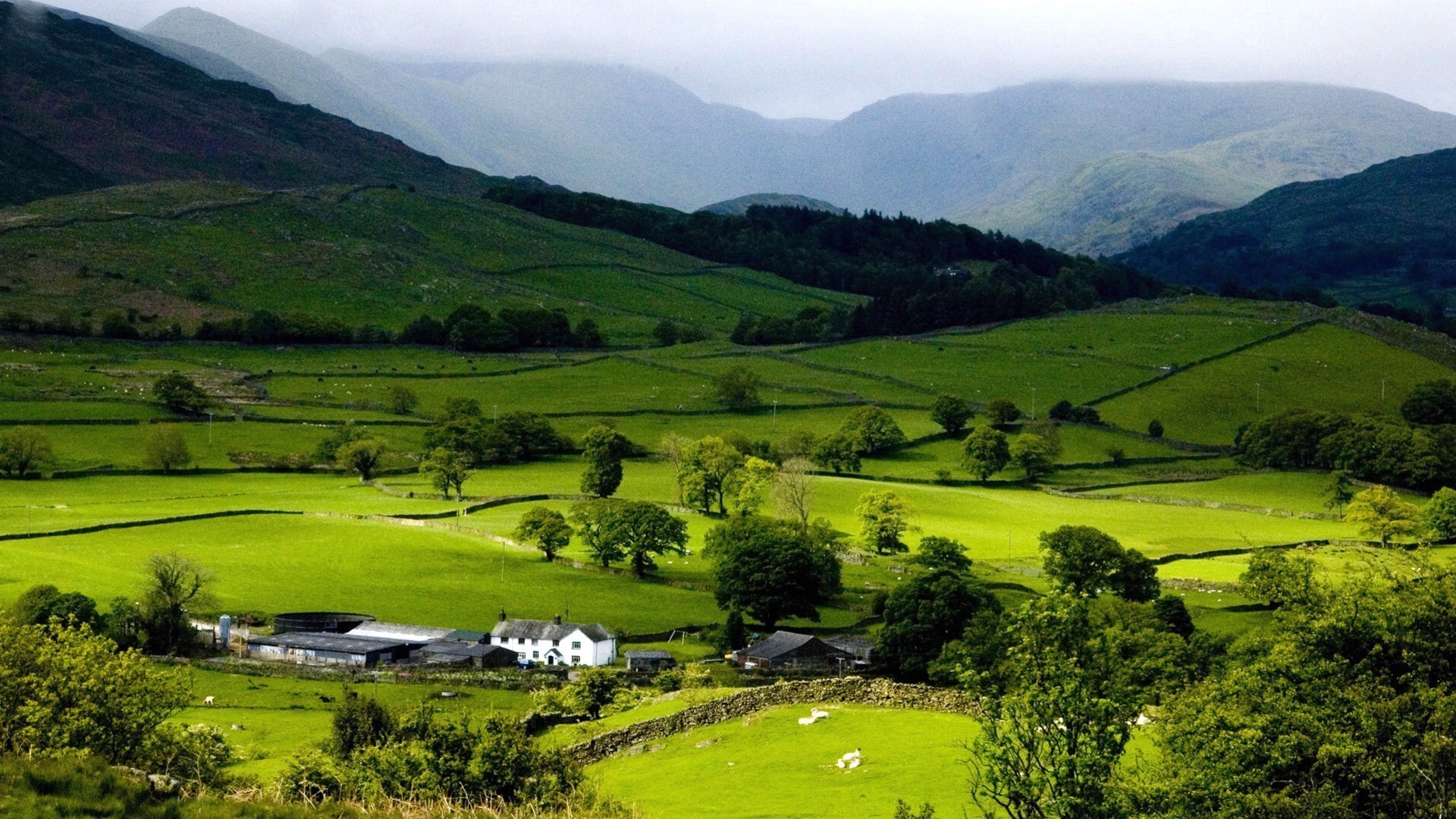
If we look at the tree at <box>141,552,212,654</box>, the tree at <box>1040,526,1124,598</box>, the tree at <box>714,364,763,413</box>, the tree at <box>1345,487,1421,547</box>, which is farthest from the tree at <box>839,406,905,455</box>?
the tree at <box>141,552,212,654</box>

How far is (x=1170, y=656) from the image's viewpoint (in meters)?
Result: 46.8

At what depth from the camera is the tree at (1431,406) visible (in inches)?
5359

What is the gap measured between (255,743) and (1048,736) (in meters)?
31.8

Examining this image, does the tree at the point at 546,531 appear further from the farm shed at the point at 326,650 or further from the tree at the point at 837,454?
the tree at the point at 837,454

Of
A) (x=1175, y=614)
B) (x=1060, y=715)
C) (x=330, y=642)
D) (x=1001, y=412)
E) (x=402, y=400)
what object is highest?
(x=1060, y=715)

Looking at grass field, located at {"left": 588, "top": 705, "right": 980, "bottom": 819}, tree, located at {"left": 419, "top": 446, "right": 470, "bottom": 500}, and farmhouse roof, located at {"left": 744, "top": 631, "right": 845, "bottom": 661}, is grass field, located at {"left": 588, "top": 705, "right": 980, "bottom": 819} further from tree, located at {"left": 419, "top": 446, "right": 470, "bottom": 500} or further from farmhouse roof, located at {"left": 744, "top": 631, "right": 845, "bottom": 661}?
tree, located at {"left": 419, "top": 446, "right": 470, "bottom": 500}

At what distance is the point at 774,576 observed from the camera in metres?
70.5

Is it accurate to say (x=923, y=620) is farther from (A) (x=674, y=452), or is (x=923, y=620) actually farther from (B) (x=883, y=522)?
(A) (x=674, y=452)

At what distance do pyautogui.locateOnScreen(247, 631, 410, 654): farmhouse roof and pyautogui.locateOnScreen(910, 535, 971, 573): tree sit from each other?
94.8ft

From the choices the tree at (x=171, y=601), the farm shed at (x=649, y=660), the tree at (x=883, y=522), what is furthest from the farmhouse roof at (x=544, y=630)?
the tree at (x=883, y=522)

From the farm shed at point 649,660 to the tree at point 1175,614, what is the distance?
2200cm

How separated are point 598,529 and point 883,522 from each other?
19007 millimetres

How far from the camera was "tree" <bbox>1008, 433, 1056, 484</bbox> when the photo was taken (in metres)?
116

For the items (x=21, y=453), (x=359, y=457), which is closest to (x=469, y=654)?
(x=359, y=457)
